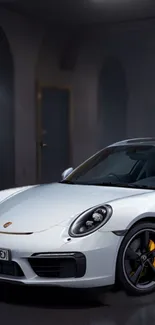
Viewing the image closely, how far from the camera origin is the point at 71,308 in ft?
14.2

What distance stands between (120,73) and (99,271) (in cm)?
595

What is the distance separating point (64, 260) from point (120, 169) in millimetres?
1578

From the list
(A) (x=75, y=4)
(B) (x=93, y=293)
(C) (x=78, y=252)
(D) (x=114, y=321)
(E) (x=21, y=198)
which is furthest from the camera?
(A) (x=75, y=4)

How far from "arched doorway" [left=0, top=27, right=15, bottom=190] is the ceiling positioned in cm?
62

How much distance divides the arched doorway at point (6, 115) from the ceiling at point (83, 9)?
617 mm

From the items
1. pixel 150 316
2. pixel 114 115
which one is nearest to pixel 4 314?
pixel 150 316

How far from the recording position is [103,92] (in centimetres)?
997

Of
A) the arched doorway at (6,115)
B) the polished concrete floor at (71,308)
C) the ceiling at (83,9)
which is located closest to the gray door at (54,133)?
the arched doorway at (6,115)

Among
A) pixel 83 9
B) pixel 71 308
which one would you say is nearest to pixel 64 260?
pixel 71 308

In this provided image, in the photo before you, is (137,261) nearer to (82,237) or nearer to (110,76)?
(82,237)

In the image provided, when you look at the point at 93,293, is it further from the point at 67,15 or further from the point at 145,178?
the point at 67,15

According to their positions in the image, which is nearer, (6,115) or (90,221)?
(90,221)

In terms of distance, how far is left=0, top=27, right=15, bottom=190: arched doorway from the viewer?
31.7 feet

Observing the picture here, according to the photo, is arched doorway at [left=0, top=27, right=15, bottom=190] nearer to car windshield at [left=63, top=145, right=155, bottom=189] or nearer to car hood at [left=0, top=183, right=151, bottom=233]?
car windshield at [left=63, top=145, right=155, bottom=189]
